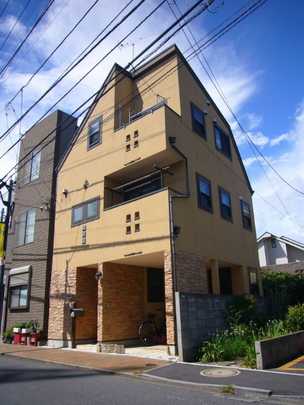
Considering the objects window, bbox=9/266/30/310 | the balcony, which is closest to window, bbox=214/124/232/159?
the balcony

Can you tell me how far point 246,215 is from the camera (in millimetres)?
18062

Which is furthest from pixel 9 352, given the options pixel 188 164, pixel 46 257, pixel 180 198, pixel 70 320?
pixel 188 164

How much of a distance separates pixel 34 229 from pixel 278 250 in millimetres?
23056

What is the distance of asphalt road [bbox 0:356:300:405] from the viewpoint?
5.95m

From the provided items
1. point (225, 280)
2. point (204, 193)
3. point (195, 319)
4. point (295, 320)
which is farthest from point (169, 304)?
point (225, 280)

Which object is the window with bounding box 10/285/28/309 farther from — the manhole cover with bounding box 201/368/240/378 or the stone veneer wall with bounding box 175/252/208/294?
the manhole cover with bounding box 201/368/240/378

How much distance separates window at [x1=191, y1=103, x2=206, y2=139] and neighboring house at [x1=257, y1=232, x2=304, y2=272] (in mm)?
19115

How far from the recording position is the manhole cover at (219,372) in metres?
7.68

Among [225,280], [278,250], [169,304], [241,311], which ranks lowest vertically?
[241,311]

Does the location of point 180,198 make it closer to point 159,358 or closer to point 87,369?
point 159,358

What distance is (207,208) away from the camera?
14.2m

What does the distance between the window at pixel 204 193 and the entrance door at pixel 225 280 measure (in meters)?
3.90

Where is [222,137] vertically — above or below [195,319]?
above

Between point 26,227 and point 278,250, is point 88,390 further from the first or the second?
point 278,250
